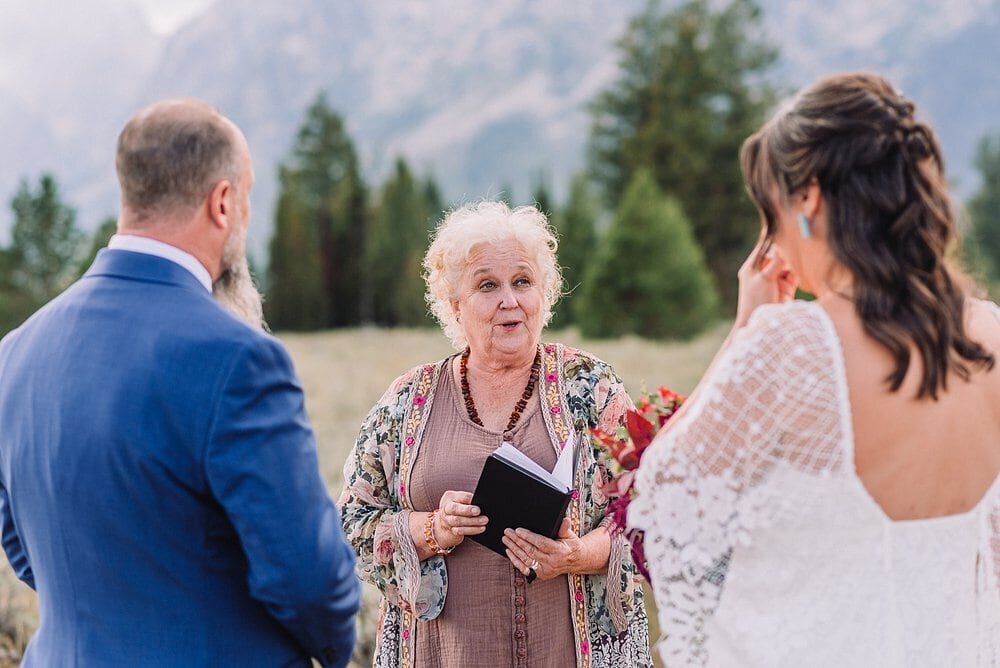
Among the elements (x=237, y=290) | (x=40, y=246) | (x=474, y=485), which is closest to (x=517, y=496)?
(x=474, y=485)

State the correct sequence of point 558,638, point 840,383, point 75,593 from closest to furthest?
point 840,383 < point 75,593 < point 558,638

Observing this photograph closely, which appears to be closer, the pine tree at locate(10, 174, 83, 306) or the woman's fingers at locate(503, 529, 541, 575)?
the woman's fingers at locate(503, 529, 541, 575)

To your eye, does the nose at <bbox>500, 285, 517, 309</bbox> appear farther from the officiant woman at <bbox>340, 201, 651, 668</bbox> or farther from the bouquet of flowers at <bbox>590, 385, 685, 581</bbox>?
the bouquet of flowers at <bbox>590, 385, 685, 581</bbox>

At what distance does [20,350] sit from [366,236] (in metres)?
40.8

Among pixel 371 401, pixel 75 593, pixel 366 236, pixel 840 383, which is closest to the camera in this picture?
pixel 840 383

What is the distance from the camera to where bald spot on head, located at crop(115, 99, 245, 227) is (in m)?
2.09

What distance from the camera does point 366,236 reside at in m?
42.5

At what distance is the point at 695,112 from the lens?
1415 inches

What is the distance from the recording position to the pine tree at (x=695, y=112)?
115ft

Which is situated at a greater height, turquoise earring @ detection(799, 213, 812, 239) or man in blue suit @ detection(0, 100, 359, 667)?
turquoise earring @ detection(799, 213, 812, 239)

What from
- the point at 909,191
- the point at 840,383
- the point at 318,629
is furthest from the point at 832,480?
the point at 318,629

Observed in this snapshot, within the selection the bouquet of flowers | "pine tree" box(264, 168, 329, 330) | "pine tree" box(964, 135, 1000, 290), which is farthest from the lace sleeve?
"pine tree" box(964, 135, 1000, 290)

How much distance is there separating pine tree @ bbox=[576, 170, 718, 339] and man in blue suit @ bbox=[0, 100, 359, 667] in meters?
22.7

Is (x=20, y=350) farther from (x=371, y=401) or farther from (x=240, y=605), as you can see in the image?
(x=371, y=401)
